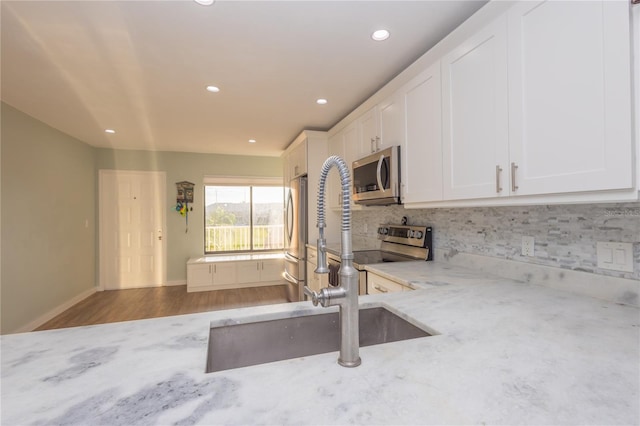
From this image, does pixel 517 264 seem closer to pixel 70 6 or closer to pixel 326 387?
pixel 326 387

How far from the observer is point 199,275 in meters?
4.76

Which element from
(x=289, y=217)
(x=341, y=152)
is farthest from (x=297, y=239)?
(x=341, y=152)

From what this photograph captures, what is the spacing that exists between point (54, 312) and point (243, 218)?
2.91m

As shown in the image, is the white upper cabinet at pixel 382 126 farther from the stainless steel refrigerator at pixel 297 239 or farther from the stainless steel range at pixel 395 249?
the stainless steel refrigerator at pixel 297 239

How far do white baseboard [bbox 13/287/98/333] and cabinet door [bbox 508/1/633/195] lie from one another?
4.56 metres

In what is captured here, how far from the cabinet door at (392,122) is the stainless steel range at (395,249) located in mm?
726

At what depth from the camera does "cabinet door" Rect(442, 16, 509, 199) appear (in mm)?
1375

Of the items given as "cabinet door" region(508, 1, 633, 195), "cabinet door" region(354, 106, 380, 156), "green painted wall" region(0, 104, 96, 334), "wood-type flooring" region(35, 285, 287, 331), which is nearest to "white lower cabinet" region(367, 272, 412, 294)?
"cabinet door" region(508, 1, 633, 195)

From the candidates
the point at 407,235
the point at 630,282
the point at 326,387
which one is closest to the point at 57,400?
the point at 326,387

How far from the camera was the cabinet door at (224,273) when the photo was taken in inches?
190

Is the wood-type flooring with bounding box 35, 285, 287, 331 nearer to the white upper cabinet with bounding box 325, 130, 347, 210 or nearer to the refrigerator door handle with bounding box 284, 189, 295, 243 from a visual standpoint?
the refrigerator door handle with bounding box 284, 189, 295, 243

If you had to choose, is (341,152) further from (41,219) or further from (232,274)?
(41,219)

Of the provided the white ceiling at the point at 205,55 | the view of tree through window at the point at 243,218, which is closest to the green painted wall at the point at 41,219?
the white ceiling at the point at 205,55

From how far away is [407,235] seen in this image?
2535 mm
